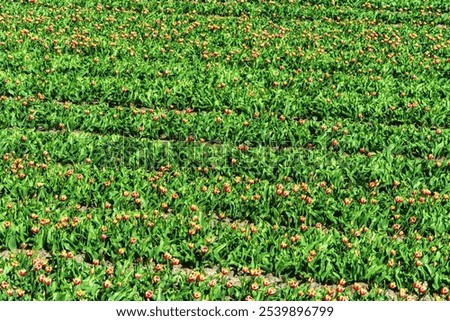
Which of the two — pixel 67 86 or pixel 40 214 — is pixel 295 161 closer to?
pixel 40 214

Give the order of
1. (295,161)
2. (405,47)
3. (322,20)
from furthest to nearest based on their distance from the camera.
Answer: (322,20)
(405,47)
(295,161)

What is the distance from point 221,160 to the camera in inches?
332

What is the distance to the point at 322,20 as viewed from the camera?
586 inches

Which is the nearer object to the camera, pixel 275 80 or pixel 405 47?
pixel 275 80

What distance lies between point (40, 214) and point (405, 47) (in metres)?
9.02

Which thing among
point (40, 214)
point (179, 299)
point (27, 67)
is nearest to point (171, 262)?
point (179, 299)

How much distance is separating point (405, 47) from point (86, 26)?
708 cm

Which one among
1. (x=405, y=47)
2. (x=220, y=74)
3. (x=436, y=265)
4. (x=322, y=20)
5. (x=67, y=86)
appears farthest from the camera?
(x=322, y=20)

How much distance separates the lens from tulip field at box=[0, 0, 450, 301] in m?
6.41

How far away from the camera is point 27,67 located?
11367 millimetres

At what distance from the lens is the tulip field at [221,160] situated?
641cm
